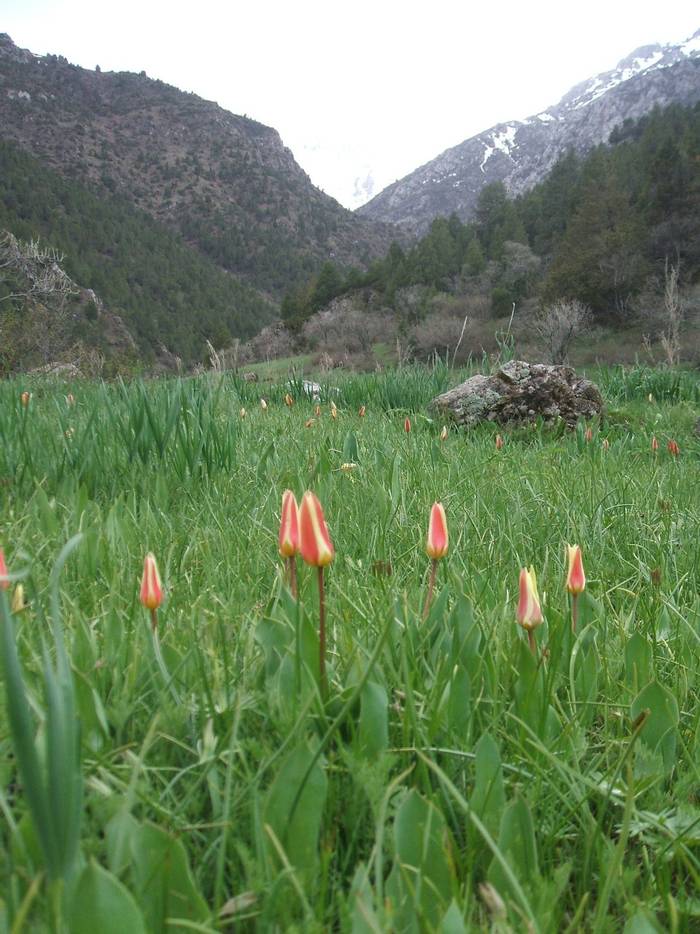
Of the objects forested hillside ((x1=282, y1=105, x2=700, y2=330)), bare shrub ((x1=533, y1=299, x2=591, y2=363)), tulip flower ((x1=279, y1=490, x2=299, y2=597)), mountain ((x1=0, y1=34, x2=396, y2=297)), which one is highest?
mountain ((x1=0, y1=34, x2=396, y2=297))

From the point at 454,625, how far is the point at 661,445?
164 inches

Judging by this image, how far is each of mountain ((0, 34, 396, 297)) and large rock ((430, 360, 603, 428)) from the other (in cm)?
9306

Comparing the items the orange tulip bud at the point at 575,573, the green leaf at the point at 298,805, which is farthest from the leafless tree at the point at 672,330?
the green leaf at the point at 298,805

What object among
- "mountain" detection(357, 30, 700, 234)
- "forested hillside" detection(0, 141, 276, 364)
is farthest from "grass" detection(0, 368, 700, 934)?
"mountain" detection(357, 30, 700, 234)

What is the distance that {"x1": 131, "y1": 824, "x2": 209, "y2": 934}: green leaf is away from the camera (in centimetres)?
60

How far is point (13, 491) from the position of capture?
238 centimetres

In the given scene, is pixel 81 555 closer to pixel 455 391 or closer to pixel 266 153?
pixel 455 391

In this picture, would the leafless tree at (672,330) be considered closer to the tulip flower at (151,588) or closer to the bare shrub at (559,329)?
the bare shrub at (559,329)

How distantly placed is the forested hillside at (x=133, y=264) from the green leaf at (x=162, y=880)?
203 feet

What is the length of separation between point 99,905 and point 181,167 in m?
116

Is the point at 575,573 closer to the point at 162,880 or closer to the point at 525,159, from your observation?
the point at 162,880

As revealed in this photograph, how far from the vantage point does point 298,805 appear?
0.71 meters

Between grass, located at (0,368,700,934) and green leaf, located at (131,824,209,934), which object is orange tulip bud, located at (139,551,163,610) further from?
green leaf, located at (131,824,209,934)

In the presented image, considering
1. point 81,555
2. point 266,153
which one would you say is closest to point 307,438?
point 81,555
